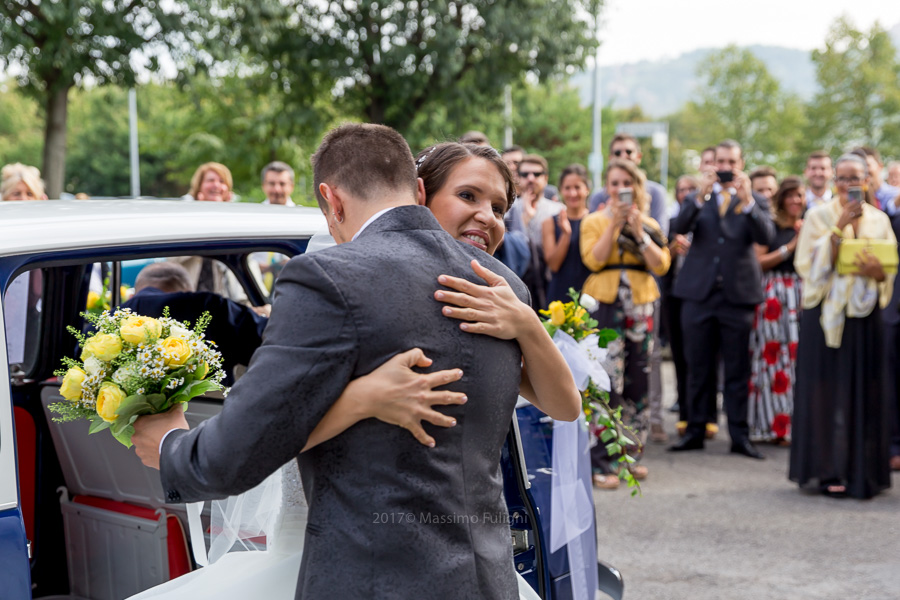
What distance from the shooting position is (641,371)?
651 cm

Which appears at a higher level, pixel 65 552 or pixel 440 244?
pixel 440 244

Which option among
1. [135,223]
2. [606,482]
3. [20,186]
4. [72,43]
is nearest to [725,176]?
[606,482]

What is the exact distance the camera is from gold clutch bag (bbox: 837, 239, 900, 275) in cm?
579

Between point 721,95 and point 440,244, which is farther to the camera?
point 721,95

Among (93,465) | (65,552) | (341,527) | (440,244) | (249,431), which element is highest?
(440,244)

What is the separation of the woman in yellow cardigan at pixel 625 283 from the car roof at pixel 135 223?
12.3ft

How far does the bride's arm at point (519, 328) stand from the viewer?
172 centimetres

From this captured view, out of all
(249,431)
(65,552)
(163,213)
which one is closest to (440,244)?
(249,431)

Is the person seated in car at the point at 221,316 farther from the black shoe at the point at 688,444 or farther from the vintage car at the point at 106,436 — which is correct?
the black shoe at the point at 688,444

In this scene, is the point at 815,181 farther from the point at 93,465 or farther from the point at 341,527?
the point at 341,527

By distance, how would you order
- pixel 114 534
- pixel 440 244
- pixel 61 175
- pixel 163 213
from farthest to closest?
pixel 61 175, pixel 114 534, pixel 163 213, pixel 440 244

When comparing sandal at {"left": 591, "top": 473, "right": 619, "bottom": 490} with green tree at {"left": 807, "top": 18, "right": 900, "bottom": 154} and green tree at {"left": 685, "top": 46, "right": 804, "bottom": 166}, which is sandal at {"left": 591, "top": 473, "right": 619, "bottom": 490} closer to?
green tree at {"left": 807, "top": 18, "right": 900, "bottom": 154}

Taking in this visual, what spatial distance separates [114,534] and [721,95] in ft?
157

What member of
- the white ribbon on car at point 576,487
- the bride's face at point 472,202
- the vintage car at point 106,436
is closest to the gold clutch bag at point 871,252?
the white ribbon on car at point 576,487
